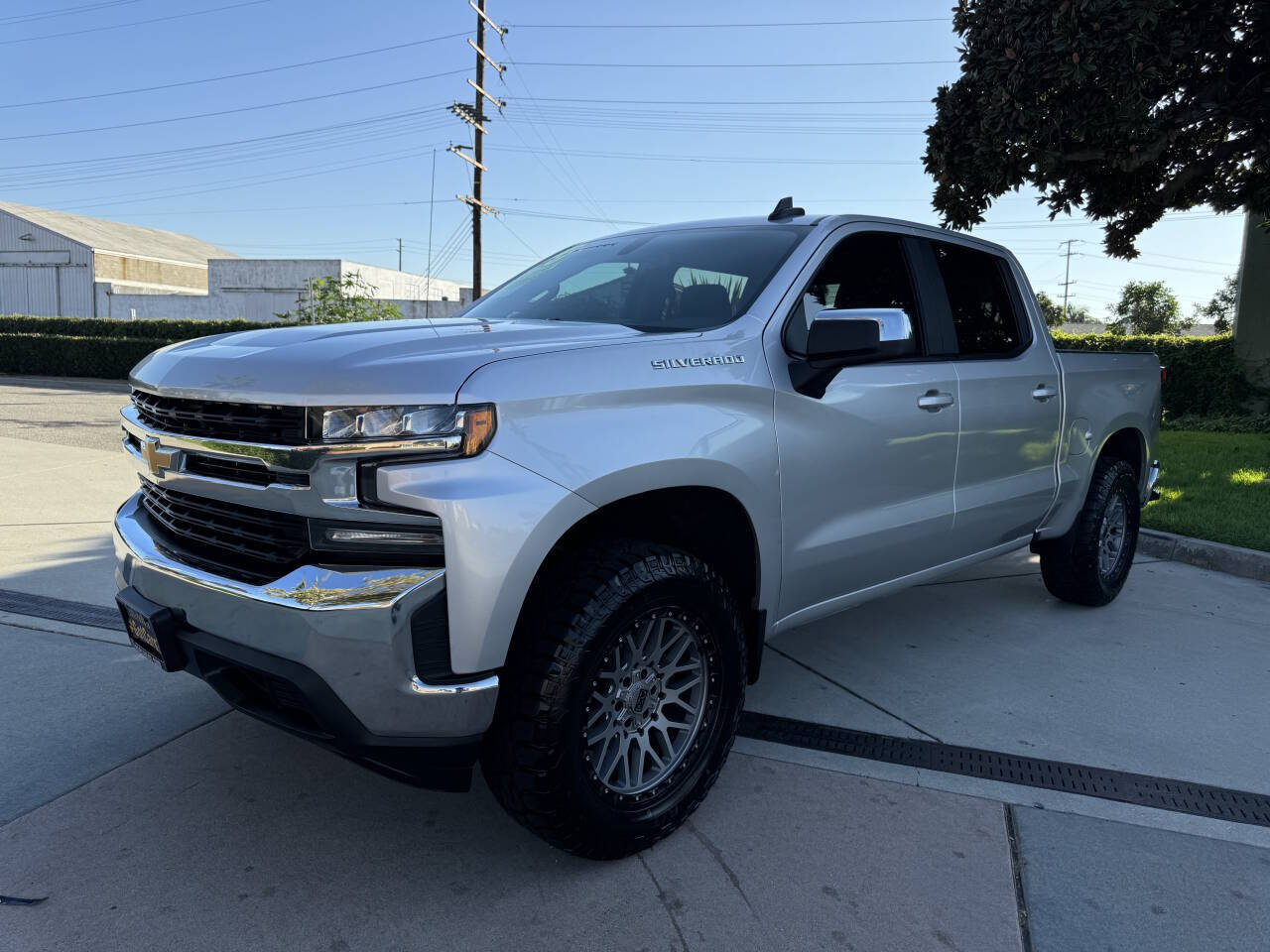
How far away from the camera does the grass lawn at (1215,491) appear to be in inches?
268

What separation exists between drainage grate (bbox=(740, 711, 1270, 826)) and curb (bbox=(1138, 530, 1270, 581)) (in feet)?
11.7

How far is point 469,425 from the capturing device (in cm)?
222

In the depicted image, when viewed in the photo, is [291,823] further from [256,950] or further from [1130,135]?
[1130,135]

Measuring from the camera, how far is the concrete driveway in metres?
2.39

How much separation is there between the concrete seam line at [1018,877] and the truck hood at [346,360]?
6.20 feet

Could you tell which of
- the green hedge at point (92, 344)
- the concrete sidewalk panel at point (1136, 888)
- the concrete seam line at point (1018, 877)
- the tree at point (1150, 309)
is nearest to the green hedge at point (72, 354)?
the green hedge at point (92, 344)

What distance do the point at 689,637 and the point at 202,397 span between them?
150cm

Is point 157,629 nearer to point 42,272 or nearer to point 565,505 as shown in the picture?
point 565,505

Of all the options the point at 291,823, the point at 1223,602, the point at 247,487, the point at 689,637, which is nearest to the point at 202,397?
the point at 247,487

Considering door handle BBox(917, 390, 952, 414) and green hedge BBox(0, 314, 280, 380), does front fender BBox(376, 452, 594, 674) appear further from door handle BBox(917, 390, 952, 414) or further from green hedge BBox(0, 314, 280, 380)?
green hedge BBox(0, 314, 280, 380)

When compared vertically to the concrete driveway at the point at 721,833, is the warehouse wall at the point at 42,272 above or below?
above

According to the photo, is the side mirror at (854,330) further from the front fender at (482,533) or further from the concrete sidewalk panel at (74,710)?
the concrete sidewalk panel at (74,710)

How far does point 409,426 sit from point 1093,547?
411 cm

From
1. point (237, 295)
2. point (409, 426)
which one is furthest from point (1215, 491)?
point (237, 295)
